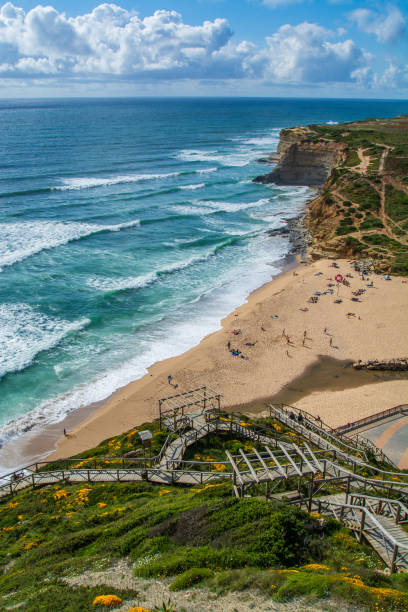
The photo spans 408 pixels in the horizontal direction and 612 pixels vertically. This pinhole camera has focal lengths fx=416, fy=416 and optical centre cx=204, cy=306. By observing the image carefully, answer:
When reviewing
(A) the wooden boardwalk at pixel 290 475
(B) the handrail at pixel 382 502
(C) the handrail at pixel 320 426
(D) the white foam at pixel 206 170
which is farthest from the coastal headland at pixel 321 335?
(D) the white foam at pixel 206 170

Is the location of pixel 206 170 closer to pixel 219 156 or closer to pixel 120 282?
pixel 219 156

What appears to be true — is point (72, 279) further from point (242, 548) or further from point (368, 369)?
point (242, 548)

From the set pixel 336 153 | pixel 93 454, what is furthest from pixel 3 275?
pixel 336 153

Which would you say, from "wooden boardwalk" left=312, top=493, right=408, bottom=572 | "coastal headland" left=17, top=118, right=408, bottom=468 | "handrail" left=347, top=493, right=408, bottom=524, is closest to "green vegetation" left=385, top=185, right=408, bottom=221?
"coastal headland" left=17, top=118, right=408, bottom=468

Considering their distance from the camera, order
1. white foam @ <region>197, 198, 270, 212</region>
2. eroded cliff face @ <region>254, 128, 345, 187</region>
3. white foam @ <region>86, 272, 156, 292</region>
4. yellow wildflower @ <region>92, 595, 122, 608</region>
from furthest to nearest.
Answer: eroded cliff face @ <region>254, 128, 345, 187</region>, white foam @ <region>197, 198, 270, 212</region>, white foam @ <region>86, 272, 156, 292</region>, yellow wildflower @ <region>92, 595, 122, 608</region>

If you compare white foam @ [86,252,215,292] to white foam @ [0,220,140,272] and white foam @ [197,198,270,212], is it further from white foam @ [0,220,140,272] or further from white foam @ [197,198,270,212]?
white foam @ [197,198,270,212]

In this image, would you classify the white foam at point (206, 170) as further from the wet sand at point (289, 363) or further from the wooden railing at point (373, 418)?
the wooden railing at point (373, 418)

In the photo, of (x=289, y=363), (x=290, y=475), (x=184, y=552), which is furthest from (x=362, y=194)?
(x=184, y=552)
